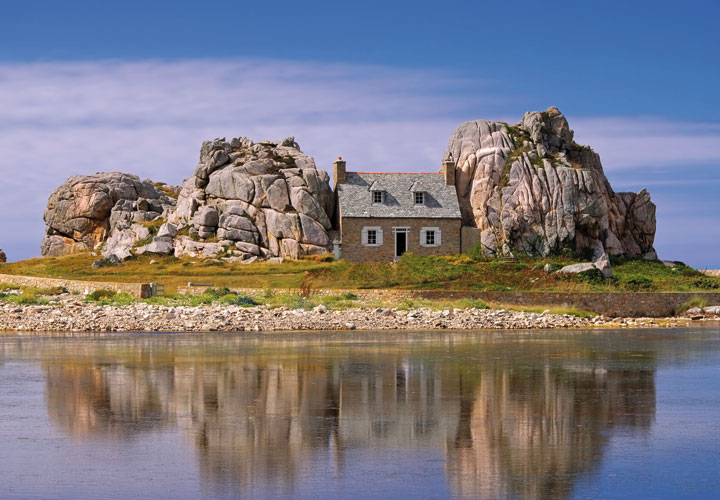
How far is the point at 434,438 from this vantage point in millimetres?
15594

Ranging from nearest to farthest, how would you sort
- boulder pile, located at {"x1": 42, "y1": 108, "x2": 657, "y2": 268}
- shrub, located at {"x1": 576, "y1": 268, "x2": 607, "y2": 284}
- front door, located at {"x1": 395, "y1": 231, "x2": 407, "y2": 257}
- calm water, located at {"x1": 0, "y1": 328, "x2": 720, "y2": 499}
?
calm water, located at {"x1": 0, "y1": 328, "x2": 720, "y2": 499} → shrub, located at {"x1": 576, "y1": 268, "x2": 607, "y2": 284} → boulder pile, located at {"x1": 42, "y1": 108, "x2": 657, "y2": 268} → front door, located at {"x1": 395, "y1": 231, "x2": 407, "y2": 257}

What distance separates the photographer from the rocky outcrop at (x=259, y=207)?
6106cm

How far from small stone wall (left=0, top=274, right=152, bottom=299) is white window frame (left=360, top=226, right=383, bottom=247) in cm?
1645

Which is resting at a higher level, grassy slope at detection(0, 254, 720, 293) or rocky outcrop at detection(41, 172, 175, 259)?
rocky outcrop at detection(41, 172, 175, 259)

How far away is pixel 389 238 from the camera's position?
203ft

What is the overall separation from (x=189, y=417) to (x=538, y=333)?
Answer: 79.6 feet

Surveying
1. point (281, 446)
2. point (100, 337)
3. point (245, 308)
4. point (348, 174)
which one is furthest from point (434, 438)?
point (348, 174)

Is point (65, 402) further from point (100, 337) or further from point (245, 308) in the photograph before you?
point (245, 308)

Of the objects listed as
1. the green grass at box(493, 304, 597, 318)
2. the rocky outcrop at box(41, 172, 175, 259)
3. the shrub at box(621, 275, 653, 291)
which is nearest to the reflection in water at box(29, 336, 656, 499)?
the green grass at box(493, 304, 597, 318)

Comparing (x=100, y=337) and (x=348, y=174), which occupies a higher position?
(x=348, y=174)

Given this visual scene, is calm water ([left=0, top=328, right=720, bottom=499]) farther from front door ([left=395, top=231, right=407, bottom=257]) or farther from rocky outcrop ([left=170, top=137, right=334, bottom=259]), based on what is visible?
front door ([left=395, top=231, right=407, bottom=257])

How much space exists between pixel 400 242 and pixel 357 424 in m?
45.8

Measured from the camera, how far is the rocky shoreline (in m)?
39.3

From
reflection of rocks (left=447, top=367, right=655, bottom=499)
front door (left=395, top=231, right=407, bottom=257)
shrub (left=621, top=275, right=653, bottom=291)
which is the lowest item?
reflection of rocks (left=447, top=367, right=655, bottom=499)
